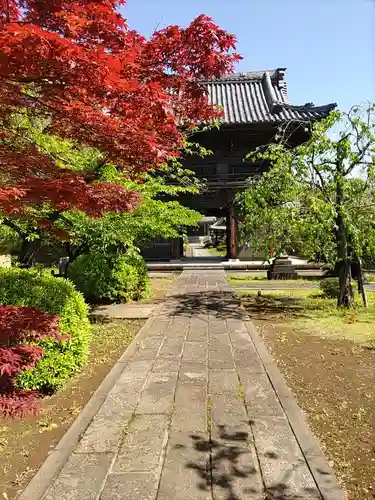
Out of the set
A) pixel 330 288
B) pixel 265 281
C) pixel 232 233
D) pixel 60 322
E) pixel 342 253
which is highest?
pixel 232 233

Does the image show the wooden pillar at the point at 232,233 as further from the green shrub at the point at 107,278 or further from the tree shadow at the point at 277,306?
the green shrub at the point at 107,278

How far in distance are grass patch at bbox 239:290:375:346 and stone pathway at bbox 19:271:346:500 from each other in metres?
2.05

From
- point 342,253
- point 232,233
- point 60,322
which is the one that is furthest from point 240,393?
point 232,233

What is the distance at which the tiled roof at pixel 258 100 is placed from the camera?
816 inches

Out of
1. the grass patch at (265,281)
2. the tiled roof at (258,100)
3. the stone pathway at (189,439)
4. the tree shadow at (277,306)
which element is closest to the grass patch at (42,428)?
the stone pathway at (189,439)

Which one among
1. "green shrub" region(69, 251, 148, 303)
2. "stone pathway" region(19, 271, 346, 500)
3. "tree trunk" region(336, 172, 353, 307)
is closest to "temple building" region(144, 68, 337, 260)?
"green shrub" region(69, 251, 148, 303)

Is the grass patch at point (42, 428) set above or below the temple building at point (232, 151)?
below

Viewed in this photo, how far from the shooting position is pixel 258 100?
77.6 feet

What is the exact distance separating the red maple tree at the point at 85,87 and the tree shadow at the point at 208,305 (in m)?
4.60

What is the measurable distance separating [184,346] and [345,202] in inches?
194

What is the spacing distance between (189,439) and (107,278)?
667 cm

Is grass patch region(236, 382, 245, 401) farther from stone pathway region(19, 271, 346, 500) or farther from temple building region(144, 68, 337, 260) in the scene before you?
temple building region(144, 68, 337, 260)

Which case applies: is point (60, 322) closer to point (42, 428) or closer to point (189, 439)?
point (42, 428)

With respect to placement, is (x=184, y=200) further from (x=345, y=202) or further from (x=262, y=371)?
(x=262, y=371)
